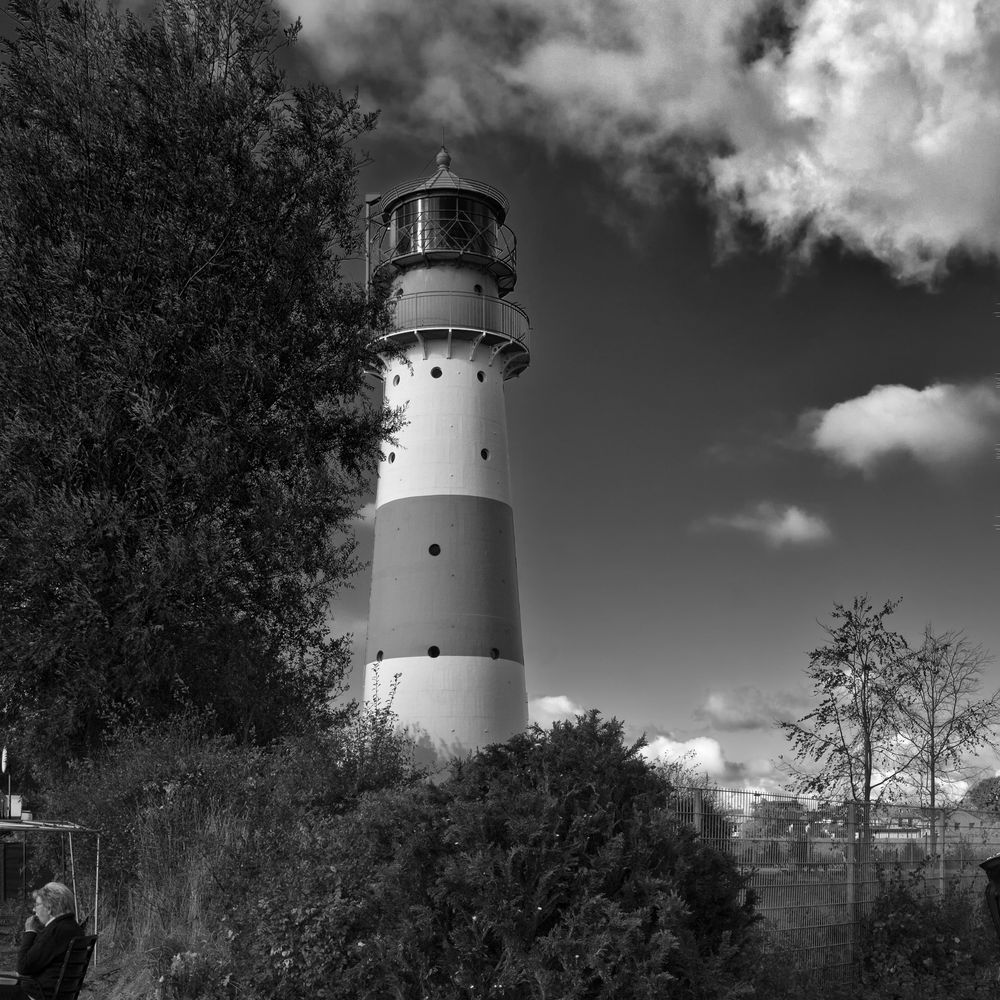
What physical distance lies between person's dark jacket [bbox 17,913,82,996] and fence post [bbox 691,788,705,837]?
5252 millimetres

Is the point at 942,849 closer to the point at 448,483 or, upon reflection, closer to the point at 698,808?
the point at 698,808

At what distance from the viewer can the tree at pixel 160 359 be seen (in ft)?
50.3

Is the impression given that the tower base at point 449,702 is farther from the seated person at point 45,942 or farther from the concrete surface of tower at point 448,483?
the seated person at point 45,942

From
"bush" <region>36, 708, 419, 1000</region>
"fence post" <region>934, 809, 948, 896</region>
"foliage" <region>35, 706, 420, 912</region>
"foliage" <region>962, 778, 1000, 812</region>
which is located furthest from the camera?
"foliage" <region>962, 778, 1000, 812</region>

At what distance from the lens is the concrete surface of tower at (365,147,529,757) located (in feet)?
88.9

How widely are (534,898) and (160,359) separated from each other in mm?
10877

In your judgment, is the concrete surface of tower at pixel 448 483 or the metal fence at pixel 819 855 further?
the concrete surface of tower at pixel 448 483

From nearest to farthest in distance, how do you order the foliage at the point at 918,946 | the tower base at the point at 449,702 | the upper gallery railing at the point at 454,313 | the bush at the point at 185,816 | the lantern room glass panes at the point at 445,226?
the bush at the point at 185,816 → the foliage at the point at 918,946 → the tower base at the point at 449,702 → the upper gallery railing at the point at 454,313 → the lantern room glass panes at the point at 445,226

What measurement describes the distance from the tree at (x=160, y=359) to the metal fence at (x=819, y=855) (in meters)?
8.00

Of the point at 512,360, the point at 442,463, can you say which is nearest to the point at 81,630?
the point at 442,463

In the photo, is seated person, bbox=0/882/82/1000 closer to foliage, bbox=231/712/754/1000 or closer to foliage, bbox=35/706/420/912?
foliage, bbox=231/712/754/1000

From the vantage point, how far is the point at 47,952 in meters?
8.90

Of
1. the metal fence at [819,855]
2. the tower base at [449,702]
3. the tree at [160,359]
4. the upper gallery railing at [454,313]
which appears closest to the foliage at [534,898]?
the metal fence at [819,855]

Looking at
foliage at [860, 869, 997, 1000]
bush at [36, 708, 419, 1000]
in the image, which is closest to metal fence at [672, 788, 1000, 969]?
foliage at [860, 869, 997, 1000]
